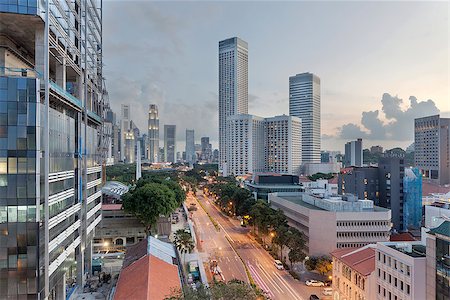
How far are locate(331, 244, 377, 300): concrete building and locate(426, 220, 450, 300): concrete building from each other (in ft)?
22.8

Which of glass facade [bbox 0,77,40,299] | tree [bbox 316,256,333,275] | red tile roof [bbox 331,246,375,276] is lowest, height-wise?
tree [bbox 316,256,333,275]

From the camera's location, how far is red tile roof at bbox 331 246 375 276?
117 ft

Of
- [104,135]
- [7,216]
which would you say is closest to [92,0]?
[104,135]

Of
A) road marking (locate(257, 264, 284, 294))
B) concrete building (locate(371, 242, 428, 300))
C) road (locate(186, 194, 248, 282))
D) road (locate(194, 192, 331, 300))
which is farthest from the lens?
road (locate(186, 194, 248, 282))

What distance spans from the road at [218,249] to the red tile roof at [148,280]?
50.5 ft

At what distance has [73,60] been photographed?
121 ft

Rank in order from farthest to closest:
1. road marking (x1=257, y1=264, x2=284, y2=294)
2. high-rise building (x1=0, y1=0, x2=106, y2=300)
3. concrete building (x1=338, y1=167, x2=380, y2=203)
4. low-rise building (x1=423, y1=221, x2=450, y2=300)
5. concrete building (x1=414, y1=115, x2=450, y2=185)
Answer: concrete building (x1=414, y1=115, x2=450, y2=185) < concrete building (x1=338, y1=167, x2=380, y2=203) < road marking (x1=257, y1=264, x2=284, y2=294) < low-rise building (x1=423, y1=221, x2=450, y2=300) < high-rise building (x1=0, y1=0, x2=106, y2=300)

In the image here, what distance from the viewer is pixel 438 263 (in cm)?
2703

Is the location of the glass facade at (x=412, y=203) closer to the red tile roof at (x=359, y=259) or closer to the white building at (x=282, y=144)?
the red tile roof at (x=359, y=259)

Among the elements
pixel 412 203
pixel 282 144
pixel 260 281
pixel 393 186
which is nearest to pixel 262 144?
pixel 282 144

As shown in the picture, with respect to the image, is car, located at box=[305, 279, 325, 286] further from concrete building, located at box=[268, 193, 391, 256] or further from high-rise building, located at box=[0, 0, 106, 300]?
high-rise building, located at box=[0, 0, 106, 300]

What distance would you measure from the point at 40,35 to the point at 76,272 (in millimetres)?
29813

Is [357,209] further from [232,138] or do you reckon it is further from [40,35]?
[232,138]

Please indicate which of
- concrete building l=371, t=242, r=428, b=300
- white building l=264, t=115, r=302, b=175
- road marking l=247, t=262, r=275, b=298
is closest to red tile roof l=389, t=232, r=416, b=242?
concrete building l=371, t=242, r=428, b=300
